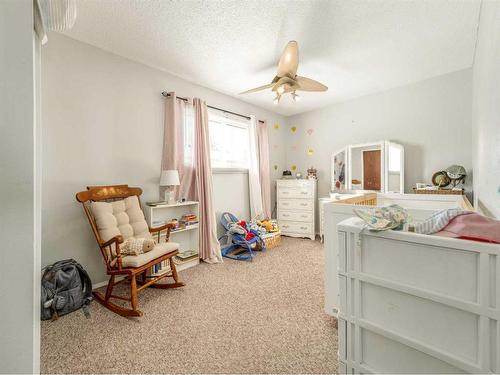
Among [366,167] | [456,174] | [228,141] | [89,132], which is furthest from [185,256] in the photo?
[456,174]

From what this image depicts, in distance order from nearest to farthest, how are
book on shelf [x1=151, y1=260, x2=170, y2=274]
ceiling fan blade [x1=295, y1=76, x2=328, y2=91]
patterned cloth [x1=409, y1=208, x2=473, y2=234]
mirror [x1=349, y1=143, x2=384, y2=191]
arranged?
patterned cloth [x1=409, y1=208, x2=473, y2=234]
ceiling fan blade [x1=295, y1=76, x2=328, y2=91]
book on shelf [x1=151, y1=260, x2=170, y2=274]
mirror [x1=349, y1=143, x2=384, y2=191]

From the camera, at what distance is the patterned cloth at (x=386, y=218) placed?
88cm

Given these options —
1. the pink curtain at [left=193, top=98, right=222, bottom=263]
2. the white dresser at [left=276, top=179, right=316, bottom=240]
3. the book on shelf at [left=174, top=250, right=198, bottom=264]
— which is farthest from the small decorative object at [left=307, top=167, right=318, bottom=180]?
the book on shelf at [left=174, top=250, right=198, bottom=264]

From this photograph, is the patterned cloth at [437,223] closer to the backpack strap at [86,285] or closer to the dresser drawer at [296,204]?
the backpack strap at [86,285]

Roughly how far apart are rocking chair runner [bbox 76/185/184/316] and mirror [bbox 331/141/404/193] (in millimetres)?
2993

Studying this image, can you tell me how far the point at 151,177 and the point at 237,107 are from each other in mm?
1890

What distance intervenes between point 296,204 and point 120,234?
2902mm

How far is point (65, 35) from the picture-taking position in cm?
213

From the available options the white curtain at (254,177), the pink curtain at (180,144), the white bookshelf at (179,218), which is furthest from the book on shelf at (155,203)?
the white curtain at (254,177)

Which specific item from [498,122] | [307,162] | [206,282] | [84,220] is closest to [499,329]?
[498,122]

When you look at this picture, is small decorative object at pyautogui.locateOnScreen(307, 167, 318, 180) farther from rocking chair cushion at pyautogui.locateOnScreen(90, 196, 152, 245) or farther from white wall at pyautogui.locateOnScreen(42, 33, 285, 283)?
rocking chair cushion at pyautogui.locateOnScreen(90, 196, 152, 245)

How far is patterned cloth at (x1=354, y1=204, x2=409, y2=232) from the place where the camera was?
2.90 feet

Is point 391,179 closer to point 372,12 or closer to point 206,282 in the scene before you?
point 372,12

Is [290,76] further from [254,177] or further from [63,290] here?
[63,290]
